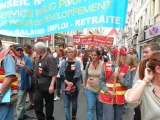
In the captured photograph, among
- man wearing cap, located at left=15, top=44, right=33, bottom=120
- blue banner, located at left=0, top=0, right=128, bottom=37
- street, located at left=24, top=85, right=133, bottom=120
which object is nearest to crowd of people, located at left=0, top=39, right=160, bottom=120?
man wearing cap, located at left=15, top=44, right=33, bottom=120

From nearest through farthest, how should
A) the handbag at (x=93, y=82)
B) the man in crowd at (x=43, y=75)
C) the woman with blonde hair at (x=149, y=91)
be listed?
the woman with blonde hair at (x=149, y=91) < the man in crowd at (x=43, y=75) < the handbag at (x=93, y=82)

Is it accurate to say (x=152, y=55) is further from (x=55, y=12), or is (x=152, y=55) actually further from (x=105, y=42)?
(x=105, y=42)

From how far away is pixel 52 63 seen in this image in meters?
6.27

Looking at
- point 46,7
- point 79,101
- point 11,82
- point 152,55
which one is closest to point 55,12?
point 46,7

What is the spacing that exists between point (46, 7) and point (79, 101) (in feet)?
15.2

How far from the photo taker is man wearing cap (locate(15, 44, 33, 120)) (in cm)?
693

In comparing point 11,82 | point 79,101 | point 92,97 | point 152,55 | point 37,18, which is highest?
point 37,18

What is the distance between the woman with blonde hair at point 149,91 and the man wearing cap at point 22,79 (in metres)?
4.37

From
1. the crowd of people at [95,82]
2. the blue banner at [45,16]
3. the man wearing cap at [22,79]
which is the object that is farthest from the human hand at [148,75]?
the man wearing cap at [22,79]

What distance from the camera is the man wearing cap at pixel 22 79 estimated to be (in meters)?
6.93

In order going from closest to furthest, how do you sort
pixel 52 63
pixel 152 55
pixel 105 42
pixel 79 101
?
pixel 152 55 < pixel 52 63 < pixel 79 101 < pixel 105 42

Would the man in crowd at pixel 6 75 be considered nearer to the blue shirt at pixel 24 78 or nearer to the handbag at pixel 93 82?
the handbag at pixel 93 82

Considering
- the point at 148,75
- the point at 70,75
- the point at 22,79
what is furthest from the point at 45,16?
the point at 148,75

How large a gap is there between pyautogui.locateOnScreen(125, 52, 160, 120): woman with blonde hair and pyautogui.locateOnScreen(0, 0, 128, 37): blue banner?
2.83 m
